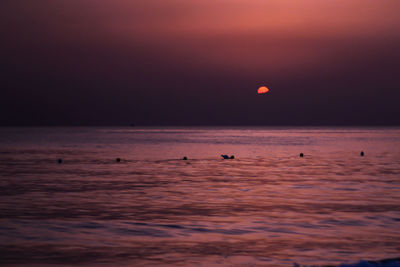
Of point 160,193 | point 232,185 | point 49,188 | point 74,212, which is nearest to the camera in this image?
point 74,212

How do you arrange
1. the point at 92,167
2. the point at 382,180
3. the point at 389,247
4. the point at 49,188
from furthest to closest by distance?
the point at 92,167 < the point at 382,180 < the point at 49,188 < the point at 389,247

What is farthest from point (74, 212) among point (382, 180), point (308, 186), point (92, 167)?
point (92, 167)

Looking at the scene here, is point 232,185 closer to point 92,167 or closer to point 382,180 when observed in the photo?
point 382,180

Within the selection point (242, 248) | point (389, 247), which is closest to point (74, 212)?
point (242, 248)

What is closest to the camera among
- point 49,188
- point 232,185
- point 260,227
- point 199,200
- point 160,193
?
point 260,227

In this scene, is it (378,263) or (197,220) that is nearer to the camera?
(378,263)

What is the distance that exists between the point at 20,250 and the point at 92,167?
32.6 metres

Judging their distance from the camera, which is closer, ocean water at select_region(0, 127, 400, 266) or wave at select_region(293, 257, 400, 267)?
wave at select_region(293, 257, 400, 267)

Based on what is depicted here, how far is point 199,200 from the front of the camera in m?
26.8

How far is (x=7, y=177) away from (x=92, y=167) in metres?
11.2

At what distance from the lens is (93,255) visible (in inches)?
606

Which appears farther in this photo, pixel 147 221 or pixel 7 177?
pixel 7 177

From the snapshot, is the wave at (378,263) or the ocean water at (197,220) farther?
the ocean water at (197,220)

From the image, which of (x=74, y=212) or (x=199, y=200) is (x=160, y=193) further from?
(x=74, y=212)
